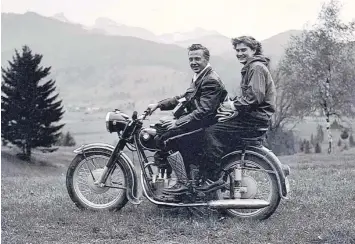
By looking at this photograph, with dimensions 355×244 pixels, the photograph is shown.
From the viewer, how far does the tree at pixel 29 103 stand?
4312 millimetres

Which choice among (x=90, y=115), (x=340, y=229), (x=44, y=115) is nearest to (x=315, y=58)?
(x=340, y=229)

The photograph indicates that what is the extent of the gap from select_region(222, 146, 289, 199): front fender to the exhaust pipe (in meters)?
0.15

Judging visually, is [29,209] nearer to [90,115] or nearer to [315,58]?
[90,115]

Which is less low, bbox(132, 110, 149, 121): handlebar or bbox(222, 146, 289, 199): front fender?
bbox(132, 110, 149, 121): handlebar

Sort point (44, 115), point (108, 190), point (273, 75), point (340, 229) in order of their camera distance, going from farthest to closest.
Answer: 1. point (44, 115)
2. point (108, 190)
3. point (273, 75)
4. point (340, 229)

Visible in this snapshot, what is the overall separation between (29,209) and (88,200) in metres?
0.47

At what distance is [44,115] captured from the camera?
435cm

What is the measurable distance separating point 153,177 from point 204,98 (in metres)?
0.72

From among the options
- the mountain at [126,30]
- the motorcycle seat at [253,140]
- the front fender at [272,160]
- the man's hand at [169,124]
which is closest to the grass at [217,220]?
Answer: the front fender at [272,160]

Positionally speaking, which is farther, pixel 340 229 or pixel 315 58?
pixel 315 58

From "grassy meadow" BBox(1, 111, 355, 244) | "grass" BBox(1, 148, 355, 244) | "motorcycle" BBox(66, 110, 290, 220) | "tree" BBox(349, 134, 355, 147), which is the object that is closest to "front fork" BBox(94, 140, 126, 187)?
"motorcycle" BBox(66, 110, 290, 220)

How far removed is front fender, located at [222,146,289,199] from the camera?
12.0 feet

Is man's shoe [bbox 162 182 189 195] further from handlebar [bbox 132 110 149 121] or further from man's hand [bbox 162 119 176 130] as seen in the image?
handlebar [bbox 132 110 149 121]

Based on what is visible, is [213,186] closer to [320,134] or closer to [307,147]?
[307,147]
